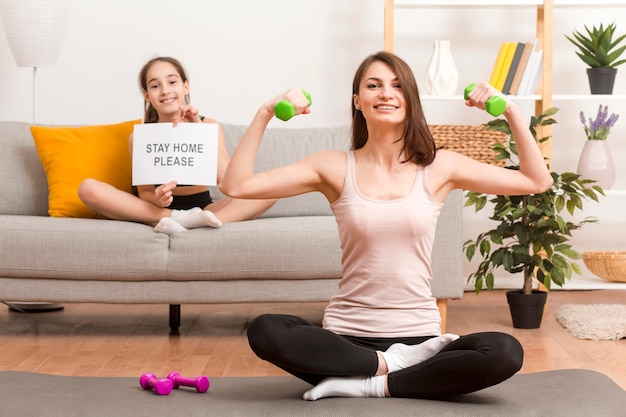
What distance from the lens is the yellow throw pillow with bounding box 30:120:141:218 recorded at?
3.40 meters

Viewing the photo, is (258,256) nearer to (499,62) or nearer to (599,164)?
(499,62)

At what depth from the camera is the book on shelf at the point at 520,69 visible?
389cm

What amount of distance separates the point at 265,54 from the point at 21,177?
1.36 metres

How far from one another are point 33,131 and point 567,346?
2.07 meters

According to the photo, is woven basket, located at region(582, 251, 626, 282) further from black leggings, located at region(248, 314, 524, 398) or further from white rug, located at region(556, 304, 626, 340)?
black leggings, located at region(248, 314, 524, 398)

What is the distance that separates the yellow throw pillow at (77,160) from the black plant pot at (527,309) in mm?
1466

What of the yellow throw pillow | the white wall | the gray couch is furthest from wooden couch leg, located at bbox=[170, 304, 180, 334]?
the white wall

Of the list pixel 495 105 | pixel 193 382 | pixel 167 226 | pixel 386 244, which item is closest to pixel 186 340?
pixel 167 226

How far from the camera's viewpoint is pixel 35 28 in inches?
153

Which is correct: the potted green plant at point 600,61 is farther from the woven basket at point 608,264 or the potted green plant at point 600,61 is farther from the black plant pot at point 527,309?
the black plant pot at point 527,309

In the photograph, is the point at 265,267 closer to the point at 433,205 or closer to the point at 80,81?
the point at 433,205

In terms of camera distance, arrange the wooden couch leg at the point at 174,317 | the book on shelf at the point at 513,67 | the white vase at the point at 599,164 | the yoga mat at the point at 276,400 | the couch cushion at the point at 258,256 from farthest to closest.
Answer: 1. the white vase at the point at 599,164
2. the book on shelf at the point at 513,67
3. the wooden couch leg at the point at 174,317
4. the couch cushion at the point at 258,256
5. the yoga mat at the point at 276,400

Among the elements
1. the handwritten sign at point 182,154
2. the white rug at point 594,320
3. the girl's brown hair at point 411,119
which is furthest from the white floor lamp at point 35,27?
the white rug at point 594,320

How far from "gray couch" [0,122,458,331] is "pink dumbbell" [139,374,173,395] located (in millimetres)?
951
